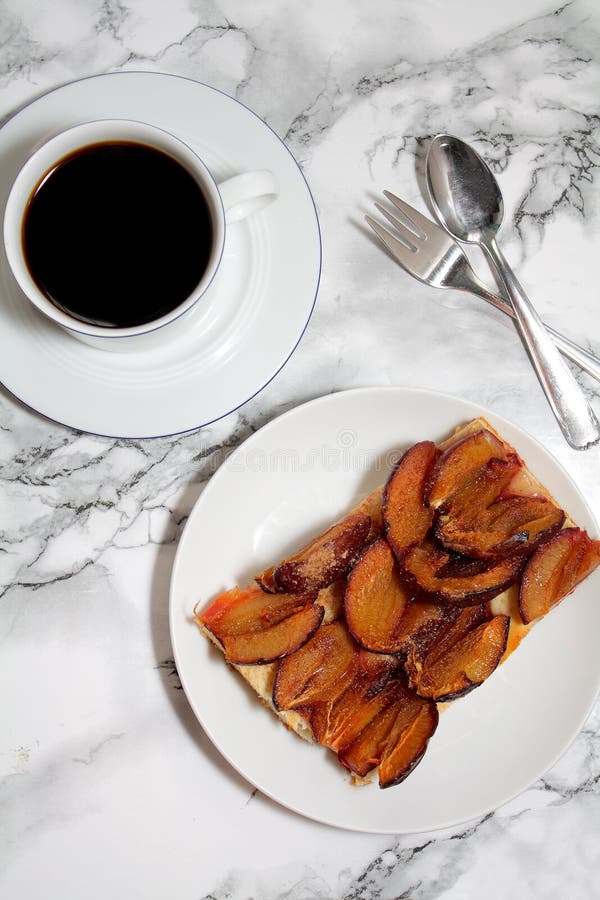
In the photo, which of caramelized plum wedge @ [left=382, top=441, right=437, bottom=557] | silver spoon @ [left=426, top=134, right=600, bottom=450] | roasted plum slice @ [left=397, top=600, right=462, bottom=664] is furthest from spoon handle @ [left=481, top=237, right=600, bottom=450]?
roasted plum slice @ [left=397, top=600, right=462, bottom=664]

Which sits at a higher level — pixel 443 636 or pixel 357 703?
pixel 443 636

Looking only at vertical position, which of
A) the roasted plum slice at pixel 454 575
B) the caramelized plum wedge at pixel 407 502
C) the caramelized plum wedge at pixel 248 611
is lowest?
the caramelized plum wedge at pixel 248 611

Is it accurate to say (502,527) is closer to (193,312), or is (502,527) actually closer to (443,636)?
(443,636)

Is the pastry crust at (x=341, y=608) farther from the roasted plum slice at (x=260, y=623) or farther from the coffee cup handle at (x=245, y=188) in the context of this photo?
the coffee cup handle at (x=245, y=188)

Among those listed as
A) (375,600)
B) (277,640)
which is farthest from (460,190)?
(277,640)

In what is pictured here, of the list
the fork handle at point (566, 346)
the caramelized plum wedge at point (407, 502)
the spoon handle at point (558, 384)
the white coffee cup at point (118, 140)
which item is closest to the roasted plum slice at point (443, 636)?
the caramelized plum wedge at point (407, 502)

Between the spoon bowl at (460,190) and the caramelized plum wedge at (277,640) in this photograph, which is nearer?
the caramelized plum wedge at (277,640)
